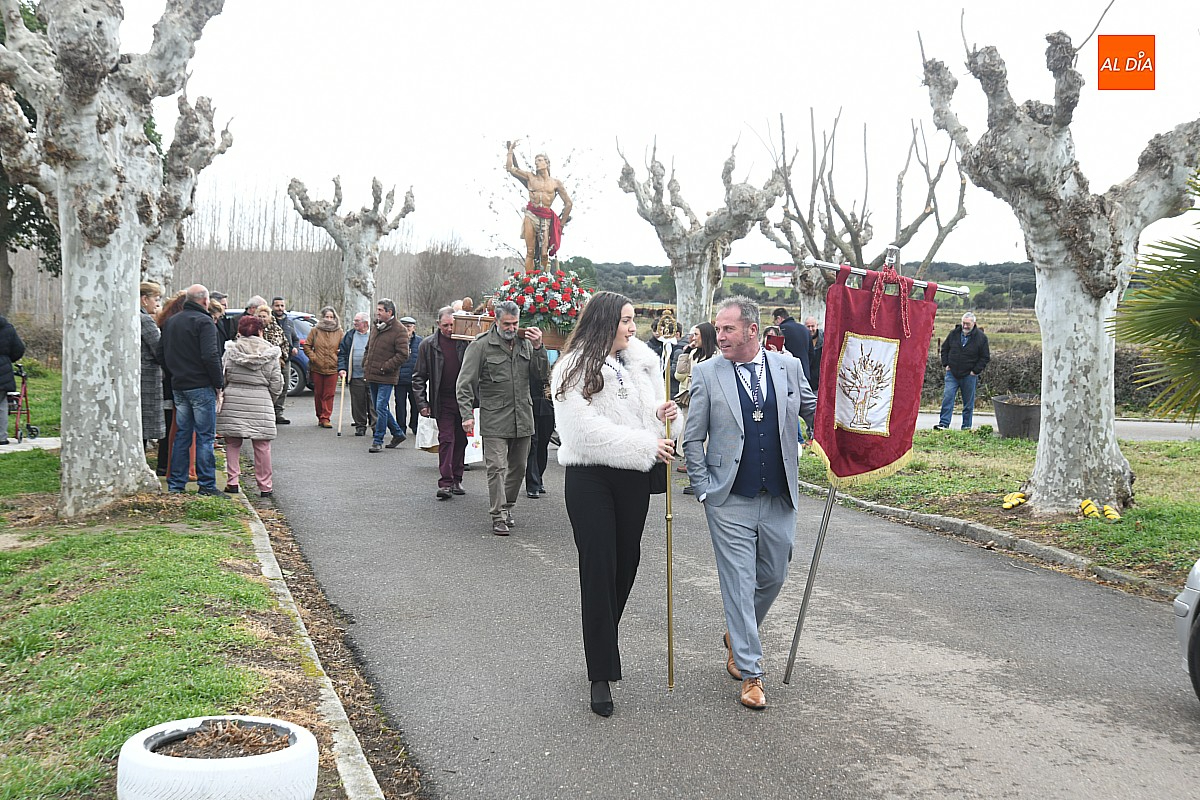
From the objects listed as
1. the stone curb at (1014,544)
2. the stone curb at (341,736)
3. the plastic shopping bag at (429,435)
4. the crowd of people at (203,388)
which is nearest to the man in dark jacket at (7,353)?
the crowd of people at (203,388)

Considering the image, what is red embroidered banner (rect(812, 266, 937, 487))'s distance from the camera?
5.81m

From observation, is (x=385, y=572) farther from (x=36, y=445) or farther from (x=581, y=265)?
(x=581, y=265)

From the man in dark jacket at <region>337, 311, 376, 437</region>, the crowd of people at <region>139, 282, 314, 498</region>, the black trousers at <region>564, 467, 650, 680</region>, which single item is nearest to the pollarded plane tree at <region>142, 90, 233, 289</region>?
the man in dark jacket at <region>337, 311, 376, 437</region>

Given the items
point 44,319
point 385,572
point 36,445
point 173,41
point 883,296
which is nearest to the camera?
point 883,296

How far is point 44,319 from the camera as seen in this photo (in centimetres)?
3531

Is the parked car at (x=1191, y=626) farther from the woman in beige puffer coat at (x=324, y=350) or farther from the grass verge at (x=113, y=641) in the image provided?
the woman in beige puffer coat at (x=324, y=350)

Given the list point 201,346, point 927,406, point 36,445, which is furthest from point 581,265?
point 201,346

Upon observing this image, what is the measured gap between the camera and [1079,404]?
390 inches

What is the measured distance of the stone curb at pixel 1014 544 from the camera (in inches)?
306

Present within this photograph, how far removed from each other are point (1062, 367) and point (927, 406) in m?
16.8

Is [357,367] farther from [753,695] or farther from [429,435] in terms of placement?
[753,695]

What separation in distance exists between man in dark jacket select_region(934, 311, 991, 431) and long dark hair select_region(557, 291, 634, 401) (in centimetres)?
1411

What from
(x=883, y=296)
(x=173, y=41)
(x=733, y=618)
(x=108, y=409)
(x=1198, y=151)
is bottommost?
(x=733, y=618)

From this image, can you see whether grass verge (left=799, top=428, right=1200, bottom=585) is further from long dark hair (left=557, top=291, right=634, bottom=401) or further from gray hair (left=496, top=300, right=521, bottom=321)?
long dark hair (left=557, top=291, right=634, bottom=401)
